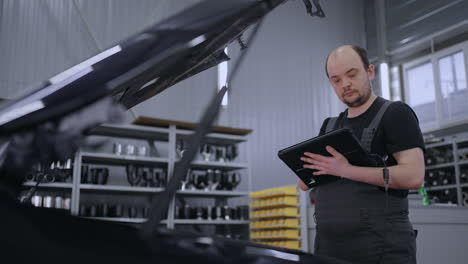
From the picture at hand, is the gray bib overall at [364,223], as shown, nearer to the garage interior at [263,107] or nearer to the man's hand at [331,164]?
the man's hand at [331,164]

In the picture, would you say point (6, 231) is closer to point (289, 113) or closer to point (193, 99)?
point (193, 99)

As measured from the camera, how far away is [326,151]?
1.10 meters

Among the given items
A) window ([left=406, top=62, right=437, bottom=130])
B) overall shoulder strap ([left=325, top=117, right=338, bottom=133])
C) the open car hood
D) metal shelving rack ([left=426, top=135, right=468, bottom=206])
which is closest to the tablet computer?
overall shoulder strap ([left=325, top=117, right=338, bottom=133])

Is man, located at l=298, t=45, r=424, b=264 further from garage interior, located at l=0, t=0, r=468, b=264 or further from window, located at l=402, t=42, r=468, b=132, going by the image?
window, located at l=402, t=42, r=468, b=132

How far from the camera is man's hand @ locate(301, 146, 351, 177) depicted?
3.52 feet

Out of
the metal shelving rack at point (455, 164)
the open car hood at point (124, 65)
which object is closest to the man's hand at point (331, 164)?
the open car hood at point (124, 65)

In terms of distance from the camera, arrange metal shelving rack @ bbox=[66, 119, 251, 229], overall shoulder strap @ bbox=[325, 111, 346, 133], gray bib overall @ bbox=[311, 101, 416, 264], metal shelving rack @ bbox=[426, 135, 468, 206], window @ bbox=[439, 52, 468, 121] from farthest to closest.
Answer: window @ bbox=[439, 52, 468, 121] → metal shelving rack @ bbox=[426, 135, 468, 206] → metal shelving rack @ bbox=[66, 119, 251, 229] → overall shoulder strap @ bbox=[325, 111, 346, 133] → gray bib overall @ bbox=[311, 101, 416, 264]

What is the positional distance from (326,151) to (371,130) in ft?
0.46

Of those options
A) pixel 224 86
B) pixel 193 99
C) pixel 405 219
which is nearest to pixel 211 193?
pixel 193 99

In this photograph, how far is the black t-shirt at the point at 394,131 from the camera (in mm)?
1091

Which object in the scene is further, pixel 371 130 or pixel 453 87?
pixel 453 87

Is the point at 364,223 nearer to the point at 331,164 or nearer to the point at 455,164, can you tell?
the point at 331,164

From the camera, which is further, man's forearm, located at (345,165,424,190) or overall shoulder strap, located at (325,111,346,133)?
overall shoulder strap, located at (325,111,346,133)

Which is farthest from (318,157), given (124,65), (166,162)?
(166,162)
